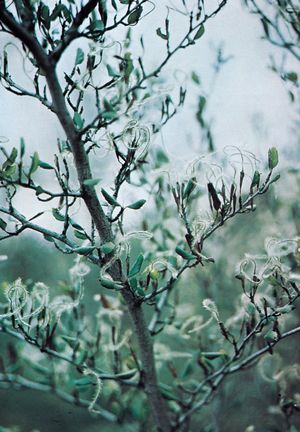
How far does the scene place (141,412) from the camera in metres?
1.16

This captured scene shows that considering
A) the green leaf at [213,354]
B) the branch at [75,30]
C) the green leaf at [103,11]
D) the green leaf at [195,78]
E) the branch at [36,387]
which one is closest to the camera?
the branch at [75,30]

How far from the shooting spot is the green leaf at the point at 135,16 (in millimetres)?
763

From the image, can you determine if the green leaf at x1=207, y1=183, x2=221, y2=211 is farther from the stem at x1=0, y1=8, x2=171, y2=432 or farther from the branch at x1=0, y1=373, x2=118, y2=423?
the branch at x1=0, y1=373, x2=118, y2=423

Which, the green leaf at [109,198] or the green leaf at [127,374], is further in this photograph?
the green leaf at [127,374]

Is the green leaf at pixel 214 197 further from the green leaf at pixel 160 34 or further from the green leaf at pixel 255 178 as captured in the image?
the green leaf at pixel 160 34

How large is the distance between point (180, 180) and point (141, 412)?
0.61m

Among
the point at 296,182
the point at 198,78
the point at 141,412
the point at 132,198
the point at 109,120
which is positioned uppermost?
the point at 198,78

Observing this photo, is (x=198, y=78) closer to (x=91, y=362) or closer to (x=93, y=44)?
(x=93, y=44)

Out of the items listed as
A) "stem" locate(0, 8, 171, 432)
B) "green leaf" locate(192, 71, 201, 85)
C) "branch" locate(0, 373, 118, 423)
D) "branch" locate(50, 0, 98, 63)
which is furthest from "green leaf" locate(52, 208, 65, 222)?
"green leaf" locate(192, 71, 201, 85)

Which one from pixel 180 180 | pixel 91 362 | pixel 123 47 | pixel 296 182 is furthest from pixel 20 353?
pixel 296 182

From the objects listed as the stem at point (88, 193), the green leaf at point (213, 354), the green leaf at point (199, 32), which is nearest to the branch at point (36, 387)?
the stem at point (88, 193)

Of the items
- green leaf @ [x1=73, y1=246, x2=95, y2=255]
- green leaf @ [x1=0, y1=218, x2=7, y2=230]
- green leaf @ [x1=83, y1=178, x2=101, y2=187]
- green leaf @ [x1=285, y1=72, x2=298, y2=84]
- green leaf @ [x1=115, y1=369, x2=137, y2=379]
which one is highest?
green leaf @ [x1=285, y1=72, x2=298, y2=84]

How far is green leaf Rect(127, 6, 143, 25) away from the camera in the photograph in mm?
763

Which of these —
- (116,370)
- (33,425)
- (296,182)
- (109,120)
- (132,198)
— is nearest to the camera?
(109,120)
